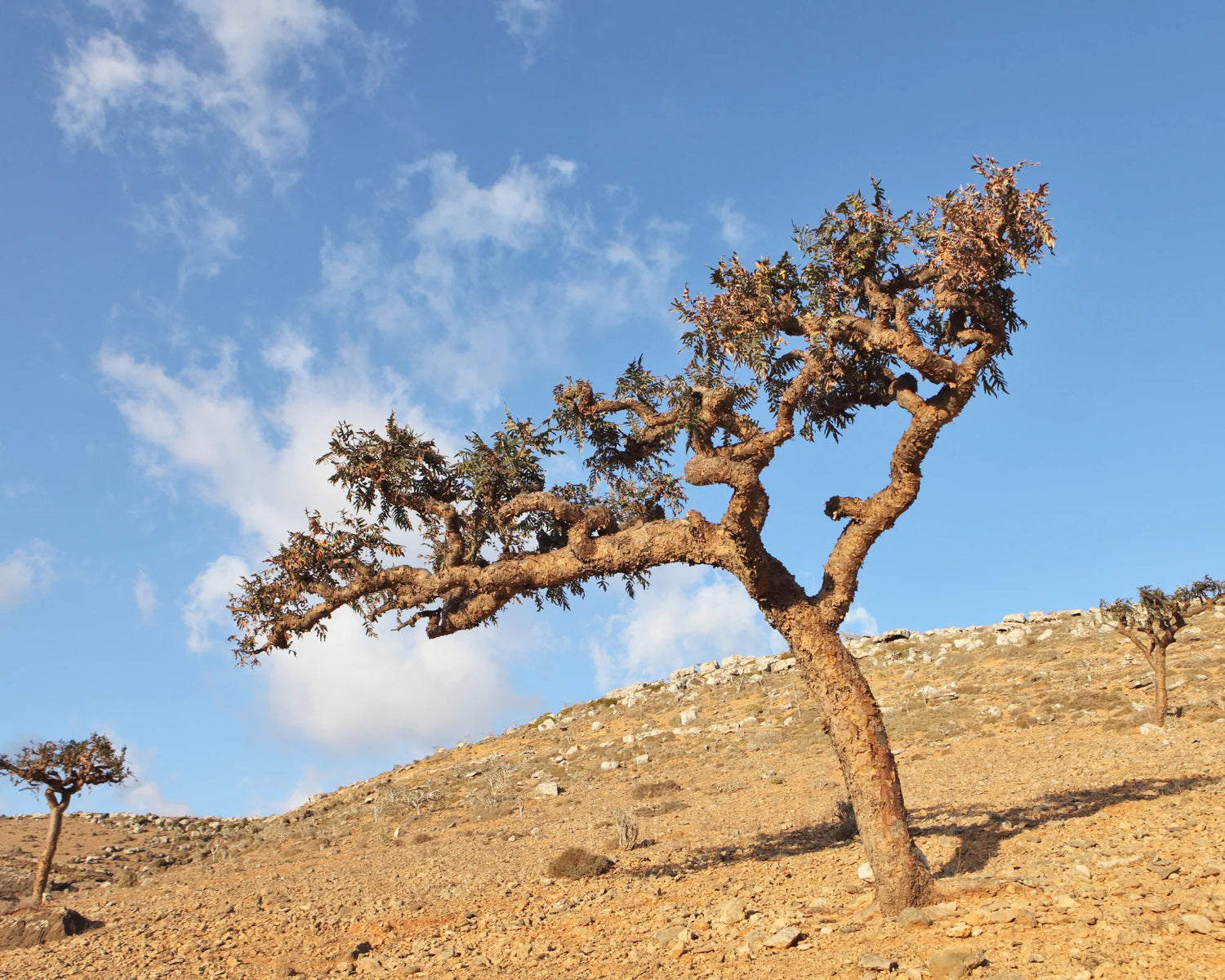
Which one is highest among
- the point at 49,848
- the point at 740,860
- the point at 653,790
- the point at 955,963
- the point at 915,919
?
the point at 653,790

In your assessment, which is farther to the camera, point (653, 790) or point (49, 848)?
point (653, 790)

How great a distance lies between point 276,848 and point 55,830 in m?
9.23

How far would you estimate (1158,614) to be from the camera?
76.8 feet

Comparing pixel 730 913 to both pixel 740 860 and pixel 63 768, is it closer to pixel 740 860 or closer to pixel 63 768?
pixel 740 860

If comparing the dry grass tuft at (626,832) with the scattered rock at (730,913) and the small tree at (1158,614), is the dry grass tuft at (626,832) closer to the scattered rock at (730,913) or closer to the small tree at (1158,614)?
the scattered rock at (730,913)

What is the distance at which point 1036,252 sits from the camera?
443 inches

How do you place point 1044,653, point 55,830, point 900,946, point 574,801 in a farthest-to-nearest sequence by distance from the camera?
point 1044,653, point 574,801, point 55,830, point 900,946

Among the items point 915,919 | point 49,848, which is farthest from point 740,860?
point 49,848

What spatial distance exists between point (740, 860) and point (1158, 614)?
646 inches

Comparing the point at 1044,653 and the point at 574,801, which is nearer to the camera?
the point at 574,801

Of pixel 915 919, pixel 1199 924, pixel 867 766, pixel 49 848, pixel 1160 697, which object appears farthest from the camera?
pixel 1160 697

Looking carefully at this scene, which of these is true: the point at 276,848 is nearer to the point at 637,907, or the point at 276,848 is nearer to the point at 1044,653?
the point at 637,907

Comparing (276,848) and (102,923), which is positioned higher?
(276,848)

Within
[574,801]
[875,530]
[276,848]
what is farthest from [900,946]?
[276,848]
